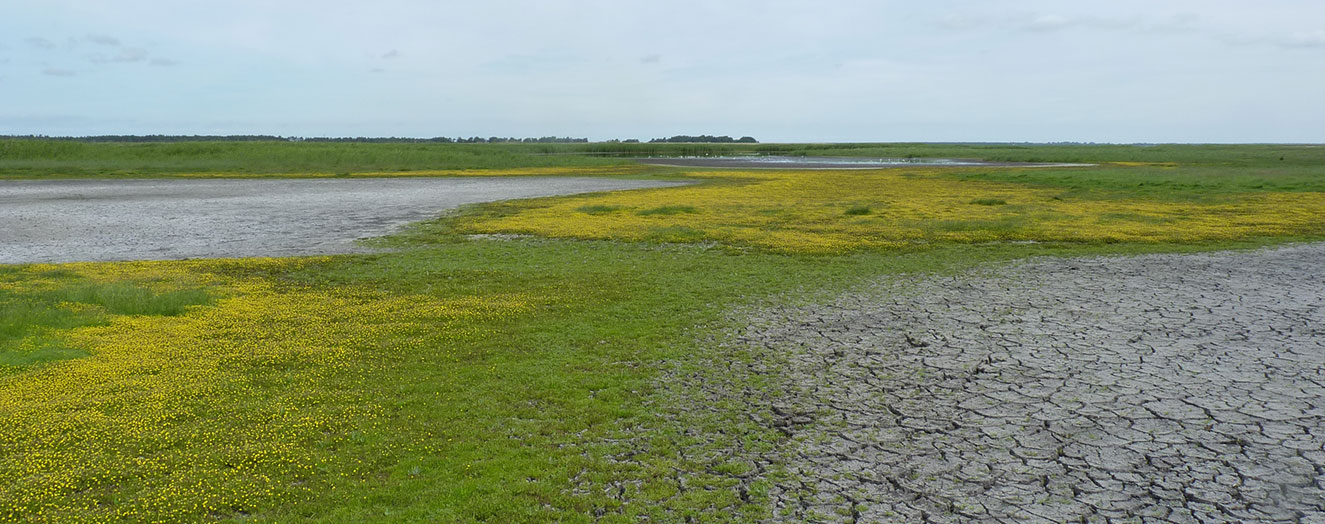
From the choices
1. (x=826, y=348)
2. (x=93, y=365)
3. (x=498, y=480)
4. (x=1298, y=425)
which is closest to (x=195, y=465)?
(x=498, y=480)

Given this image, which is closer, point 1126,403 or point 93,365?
point 1126,403

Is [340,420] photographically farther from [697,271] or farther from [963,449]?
[697,271]

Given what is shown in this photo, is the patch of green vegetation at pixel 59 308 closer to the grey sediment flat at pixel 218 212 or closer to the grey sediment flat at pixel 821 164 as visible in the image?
the grey sediment flat at pixel 218 212

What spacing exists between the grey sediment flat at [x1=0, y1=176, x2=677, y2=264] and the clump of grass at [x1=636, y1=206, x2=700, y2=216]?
983cm

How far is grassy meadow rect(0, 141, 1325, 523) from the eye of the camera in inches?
301

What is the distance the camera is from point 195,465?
823 centimetres

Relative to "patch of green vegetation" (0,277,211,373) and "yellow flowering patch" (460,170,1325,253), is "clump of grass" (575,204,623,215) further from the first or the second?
"patch of green vegetation" (0,277,211,373)

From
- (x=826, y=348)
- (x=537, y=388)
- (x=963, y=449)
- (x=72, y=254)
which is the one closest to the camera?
(x=963, y=449)

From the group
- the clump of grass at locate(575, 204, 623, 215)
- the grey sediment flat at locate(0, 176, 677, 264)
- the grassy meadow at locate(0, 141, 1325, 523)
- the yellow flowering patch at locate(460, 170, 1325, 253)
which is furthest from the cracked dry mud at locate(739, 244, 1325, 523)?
the clump of grass at locate(575, 204, 623, 215)

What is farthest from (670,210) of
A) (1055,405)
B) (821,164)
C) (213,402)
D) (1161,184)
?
(821,164)

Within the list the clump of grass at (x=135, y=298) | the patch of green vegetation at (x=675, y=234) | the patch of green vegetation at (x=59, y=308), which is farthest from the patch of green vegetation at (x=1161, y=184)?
the patch of green vegetation at (x=59, y=308)

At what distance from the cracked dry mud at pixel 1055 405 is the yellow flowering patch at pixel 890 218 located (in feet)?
31.0

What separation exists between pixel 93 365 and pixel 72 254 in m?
15.0

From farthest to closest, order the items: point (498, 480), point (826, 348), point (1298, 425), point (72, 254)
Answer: point (72, 254) < point (826, 348) < point (1298, 425) < point (498, 480)
